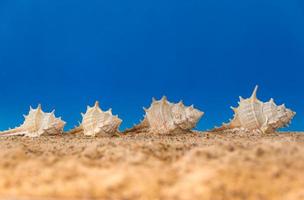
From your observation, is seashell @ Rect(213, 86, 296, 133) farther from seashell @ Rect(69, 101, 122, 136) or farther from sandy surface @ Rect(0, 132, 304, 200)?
sandy surface @ Rect(0, 132, 304, 200)

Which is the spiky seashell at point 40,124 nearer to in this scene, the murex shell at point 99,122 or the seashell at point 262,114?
the murex shell at point 99,122

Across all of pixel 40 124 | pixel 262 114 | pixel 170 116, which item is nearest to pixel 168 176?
pixel 170 116

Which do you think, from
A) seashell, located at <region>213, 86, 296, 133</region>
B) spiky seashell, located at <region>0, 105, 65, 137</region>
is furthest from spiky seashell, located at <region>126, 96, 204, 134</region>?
spiky seashell, located at <region>0, 105, 65, 137</region>

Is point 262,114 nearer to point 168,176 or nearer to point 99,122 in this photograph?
point 99,122

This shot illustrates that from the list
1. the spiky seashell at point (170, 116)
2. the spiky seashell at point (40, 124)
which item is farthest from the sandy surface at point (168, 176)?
the spiky seashell at point (40, 124)

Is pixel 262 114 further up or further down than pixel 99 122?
further down

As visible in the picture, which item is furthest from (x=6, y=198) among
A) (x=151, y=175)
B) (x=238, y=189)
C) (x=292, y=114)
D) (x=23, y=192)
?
(x=292, y=114)

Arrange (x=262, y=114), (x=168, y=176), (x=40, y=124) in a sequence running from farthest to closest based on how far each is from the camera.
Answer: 1. (x=40, y=124)
2. (x=262, y=114)
3. (x=168, y=176)
